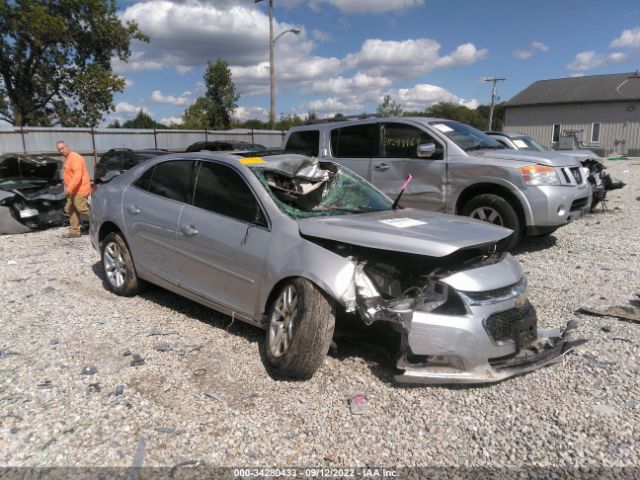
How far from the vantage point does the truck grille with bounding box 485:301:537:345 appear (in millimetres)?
3248

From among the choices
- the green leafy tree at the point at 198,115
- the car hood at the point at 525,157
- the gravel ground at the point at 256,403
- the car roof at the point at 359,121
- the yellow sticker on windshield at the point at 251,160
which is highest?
the green leafy tree at the point at 198,115

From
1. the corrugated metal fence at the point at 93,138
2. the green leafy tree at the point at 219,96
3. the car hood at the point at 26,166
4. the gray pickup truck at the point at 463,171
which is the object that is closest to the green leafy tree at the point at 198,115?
the green leafy tree at the point at 219,96

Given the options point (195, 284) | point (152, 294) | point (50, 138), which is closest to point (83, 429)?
point (195, 284)

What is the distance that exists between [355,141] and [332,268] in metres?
4.68

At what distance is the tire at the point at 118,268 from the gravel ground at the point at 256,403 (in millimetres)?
324

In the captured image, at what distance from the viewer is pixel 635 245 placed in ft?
23.9

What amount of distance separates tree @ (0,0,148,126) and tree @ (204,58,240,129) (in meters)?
5.12

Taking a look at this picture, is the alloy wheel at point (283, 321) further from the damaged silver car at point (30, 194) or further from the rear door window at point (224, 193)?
the damaged silver car at point (30, 194)

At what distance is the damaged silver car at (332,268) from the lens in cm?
320

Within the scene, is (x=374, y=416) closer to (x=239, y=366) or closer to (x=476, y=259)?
(x=239, y=366)

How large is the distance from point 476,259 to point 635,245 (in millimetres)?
4994

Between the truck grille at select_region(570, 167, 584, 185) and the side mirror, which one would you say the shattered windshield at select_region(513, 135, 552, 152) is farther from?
the side mirror

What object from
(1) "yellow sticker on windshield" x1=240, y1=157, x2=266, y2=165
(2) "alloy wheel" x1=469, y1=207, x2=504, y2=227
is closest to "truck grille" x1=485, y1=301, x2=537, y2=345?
(1) "yellow sticker on windshield" x1=240, y1=157, x2=266, y2=165

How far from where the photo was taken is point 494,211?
654 centimetres
